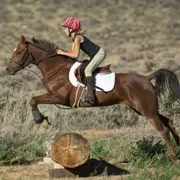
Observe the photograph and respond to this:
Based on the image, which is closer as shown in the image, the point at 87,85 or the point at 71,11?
the point at 87,85

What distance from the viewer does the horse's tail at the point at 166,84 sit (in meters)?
13.3

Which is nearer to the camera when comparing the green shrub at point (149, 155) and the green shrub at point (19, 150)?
the green shrub at point (149, 155)

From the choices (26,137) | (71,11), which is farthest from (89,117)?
(71,11)

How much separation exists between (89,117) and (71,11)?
38.7m

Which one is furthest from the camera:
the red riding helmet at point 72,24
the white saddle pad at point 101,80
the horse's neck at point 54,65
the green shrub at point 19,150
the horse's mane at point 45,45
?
the horse's mane at point 45,45

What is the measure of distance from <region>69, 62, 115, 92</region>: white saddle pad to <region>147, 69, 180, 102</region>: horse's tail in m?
0.77

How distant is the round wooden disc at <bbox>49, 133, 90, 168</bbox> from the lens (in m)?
11.2

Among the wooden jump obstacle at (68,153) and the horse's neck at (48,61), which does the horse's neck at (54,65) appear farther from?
the wooden jump obstacle at (68,153)

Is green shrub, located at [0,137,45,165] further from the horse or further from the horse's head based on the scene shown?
the horse's head

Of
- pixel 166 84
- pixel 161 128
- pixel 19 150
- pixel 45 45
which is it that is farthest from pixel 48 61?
pixel 161 128

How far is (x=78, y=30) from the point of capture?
12.8 m

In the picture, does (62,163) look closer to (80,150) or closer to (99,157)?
(80,150)

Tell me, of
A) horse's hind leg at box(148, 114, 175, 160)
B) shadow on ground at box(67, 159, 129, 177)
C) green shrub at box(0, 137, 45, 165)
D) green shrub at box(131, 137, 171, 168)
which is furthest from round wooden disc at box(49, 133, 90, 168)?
horse's hind leg at box(148, 114, 175, 160)

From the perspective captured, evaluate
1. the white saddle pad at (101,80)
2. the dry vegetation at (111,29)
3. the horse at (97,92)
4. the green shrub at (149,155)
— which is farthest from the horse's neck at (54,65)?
the dry vegetation at (111,29)
